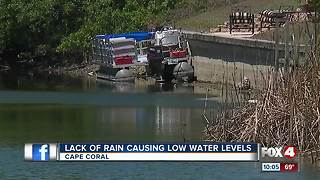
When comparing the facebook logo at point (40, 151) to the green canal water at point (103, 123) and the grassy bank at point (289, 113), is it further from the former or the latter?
the grassy bank at point (289, 113)

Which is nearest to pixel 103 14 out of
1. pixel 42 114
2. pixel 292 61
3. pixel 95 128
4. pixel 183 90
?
pixel 183 90

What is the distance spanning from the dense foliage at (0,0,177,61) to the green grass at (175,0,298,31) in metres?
3.51

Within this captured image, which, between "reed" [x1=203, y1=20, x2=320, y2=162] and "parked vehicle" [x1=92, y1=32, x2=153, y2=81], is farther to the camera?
"parked vehicle" [x1=92, y1=32, x2=153, y2=81]

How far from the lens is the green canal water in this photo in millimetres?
21891

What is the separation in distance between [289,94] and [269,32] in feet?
80.6

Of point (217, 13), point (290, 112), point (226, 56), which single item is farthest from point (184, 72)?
point (290, 112)

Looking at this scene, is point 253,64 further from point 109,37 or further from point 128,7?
point 128,7

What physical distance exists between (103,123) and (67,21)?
39.4 meters

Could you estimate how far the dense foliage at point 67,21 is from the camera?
6600 centimetres

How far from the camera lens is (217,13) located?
60.9m

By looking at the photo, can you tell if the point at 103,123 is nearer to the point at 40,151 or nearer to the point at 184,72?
the point at 40,151

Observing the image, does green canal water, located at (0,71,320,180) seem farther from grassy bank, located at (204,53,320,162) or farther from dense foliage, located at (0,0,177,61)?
dense foliage, located at (0,0,177,61)

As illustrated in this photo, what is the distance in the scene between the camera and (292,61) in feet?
77.9

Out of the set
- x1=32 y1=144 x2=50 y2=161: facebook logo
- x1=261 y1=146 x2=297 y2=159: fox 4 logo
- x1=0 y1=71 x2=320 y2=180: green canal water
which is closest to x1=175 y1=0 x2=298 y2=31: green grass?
x1=0 y1=71 x2=320 y2=180: green canal water
